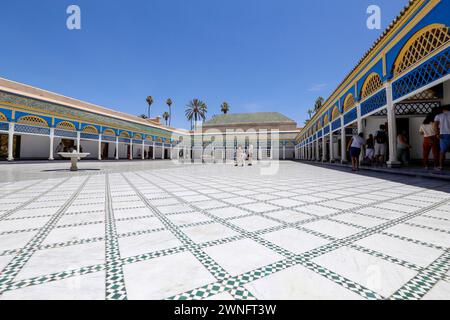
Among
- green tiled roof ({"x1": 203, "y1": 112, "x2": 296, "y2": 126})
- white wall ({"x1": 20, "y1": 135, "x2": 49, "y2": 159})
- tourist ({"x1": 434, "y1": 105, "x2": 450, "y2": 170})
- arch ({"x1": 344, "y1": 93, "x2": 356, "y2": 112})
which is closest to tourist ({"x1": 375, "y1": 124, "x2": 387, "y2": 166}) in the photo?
arch ({"x1": 344, "y1": 93, "x2": 356, "y2": 112})

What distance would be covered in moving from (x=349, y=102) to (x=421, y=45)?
4.42 meters

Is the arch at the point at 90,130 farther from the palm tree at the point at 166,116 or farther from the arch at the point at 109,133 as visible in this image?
the palm tree at the point at 166,116

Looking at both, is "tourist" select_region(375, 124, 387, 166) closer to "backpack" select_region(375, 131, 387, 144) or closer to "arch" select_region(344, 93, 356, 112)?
"backpack" select_region(375, 131, 387, 144)

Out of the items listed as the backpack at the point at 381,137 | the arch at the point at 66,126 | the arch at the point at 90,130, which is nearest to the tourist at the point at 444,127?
the backpack at the point at 381,137

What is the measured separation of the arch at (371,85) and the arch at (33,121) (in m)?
17.5

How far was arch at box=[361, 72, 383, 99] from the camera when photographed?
666 centimetres

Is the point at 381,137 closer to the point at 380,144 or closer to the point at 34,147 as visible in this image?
the point at 380,144

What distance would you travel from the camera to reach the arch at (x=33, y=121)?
12075 mm

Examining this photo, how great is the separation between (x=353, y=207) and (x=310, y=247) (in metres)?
1.40

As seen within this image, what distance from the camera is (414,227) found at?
1.74 m

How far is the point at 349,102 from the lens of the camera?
916 cm

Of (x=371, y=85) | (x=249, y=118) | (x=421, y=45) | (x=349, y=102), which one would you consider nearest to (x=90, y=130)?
(x=349, y=102)

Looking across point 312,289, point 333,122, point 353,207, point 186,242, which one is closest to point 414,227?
point 353,207

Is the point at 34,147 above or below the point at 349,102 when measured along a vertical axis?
below
